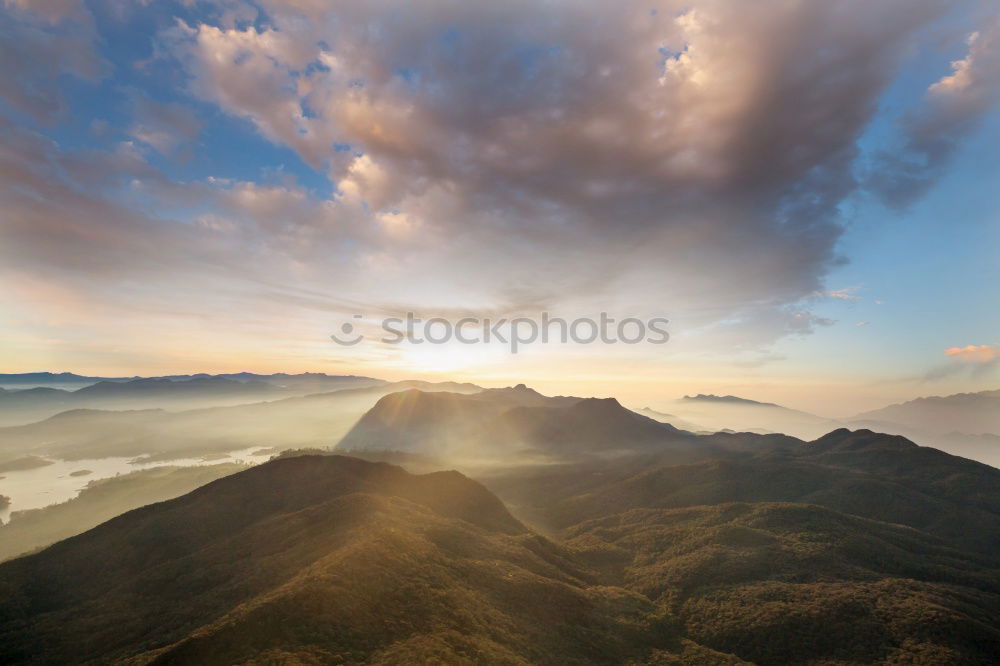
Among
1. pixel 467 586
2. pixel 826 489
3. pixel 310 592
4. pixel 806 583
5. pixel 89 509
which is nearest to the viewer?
pixel 310 592

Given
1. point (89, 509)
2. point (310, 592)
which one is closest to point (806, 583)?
point (310, 592)

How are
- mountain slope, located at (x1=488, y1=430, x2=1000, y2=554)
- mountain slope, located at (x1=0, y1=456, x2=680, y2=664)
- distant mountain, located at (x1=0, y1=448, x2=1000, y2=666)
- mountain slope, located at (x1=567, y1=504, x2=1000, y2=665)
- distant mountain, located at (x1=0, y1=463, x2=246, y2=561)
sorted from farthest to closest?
distant mountain, located at (x1=0, y1=463, x2=246, y2=561)
mountain slope, located at (x1=488, y1=430, x2=1000, y2=554)
mountain slope, located at (x1=567, y1=504, x2=1000, y2=665)
distant mountain, located at (x1=0, y1=448, x2=1000, y2=666)
mountain slope, located at (x1=0, y1=456, x2=680, y2=664)

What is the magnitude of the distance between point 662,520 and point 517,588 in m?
37.0

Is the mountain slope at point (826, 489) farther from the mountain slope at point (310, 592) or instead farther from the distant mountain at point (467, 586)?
the mountain slope at point (310, 592)

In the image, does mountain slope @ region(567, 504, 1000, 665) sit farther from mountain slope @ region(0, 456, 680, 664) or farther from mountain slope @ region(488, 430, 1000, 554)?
mountain slope @ region(488, 430, 1000, 554)

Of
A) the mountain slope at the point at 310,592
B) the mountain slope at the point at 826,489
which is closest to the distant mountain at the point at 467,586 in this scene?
the mountain slope at the point at 310,592

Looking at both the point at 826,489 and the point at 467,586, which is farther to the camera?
the point at 826,489

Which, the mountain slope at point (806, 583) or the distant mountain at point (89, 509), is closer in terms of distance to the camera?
the mountain slope at point (806, 583)

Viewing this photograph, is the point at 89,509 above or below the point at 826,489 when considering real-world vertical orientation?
below

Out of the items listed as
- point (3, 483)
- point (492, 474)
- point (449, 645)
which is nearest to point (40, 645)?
point (449, 645)

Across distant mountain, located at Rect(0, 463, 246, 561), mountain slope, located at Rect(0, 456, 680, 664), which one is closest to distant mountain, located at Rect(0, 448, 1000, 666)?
mountain slope, located at Rect(0, 456, 680, 664)

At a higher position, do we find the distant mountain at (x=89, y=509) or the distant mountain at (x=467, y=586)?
the distant mountain at (x=467, y=586)

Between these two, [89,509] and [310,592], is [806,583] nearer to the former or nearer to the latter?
[310,592]

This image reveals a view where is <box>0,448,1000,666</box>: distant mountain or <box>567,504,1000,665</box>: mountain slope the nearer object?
<box>0,448,1000,666</box>: distant mountain
